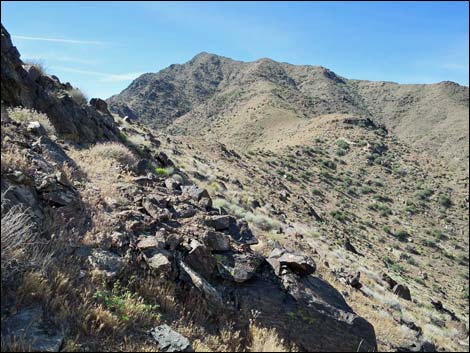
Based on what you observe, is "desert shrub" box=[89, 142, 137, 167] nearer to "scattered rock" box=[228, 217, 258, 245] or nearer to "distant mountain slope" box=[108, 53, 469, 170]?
"scattered rock" box=[228, 217, 258, 245]

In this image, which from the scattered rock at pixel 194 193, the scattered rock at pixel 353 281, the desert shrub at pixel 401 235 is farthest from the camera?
the desert shrub at pixel 401 235

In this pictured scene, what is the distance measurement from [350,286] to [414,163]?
44.5m

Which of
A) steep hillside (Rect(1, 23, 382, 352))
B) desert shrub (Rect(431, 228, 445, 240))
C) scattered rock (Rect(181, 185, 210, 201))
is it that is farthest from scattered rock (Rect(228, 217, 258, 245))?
desert shrub (Rect(431, 228, 445, 240))

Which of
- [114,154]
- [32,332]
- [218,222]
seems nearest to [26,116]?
[114,154]

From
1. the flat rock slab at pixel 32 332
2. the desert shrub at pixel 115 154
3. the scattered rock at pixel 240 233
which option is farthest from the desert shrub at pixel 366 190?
the flat rock slab at pixel 32 332

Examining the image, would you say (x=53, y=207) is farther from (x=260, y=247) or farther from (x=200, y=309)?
(x=260, y=247)

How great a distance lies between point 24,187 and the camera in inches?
203

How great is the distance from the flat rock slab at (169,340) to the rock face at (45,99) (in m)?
9.12

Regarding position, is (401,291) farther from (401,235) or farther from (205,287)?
(401,235)

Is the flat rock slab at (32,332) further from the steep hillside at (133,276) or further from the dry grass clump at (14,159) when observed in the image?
the dry grass clump at (14,159)

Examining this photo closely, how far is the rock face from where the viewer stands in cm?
1085

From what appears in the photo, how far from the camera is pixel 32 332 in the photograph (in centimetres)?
346

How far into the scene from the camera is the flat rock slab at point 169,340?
157 inches

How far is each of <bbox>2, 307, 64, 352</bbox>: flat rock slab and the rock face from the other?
8.68m
